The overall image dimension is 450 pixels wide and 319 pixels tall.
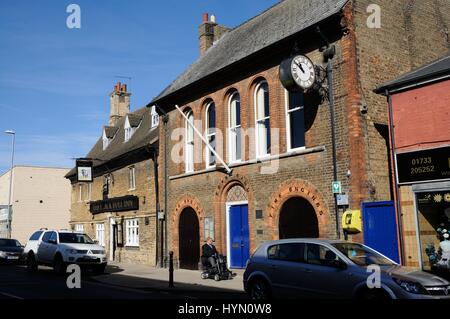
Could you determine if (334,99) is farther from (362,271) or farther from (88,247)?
(88,247)

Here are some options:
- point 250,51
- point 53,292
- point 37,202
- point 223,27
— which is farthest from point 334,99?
point 37,202

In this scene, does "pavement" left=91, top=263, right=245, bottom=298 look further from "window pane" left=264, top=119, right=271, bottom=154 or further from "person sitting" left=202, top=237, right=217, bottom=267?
"window pane" left=264, top=119, right=271, bottom=154

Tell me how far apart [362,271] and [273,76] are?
9569 mm

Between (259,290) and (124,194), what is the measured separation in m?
18.2

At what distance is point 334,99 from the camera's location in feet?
49.0

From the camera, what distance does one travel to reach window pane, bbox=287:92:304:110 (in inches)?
644

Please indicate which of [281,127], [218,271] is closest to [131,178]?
[218,271]

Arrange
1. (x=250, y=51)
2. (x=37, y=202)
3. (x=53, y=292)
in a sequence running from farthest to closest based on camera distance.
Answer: (x=37, y=202)
(x=250, y=51)
(x=53, y=292)

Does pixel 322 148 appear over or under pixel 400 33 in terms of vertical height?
under

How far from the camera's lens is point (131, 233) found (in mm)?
26828

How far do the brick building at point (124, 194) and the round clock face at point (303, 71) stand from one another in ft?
37.3

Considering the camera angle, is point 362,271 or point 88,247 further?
point 88,247

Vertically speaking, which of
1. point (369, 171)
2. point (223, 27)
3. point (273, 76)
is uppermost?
point (223, 27)

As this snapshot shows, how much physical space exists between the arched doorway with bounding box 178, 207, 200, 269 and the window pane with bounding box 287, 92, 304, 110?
22.8 feet
